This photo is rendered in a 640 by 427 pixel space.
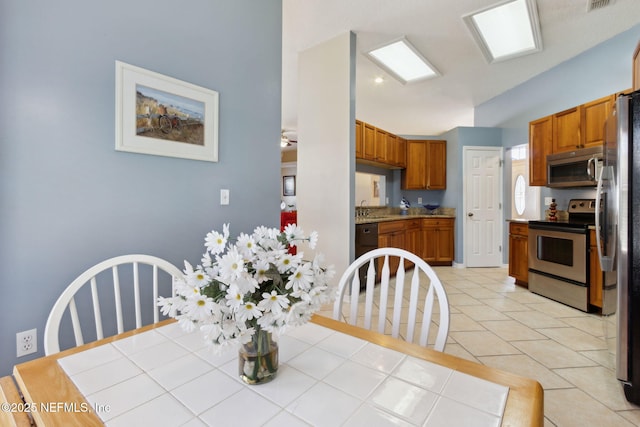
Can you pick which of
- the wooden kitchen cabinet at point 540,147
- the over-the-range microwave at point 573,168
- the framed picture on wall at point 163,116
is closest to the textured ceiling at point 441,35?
the wooden kitchen cabinet at point 540,147

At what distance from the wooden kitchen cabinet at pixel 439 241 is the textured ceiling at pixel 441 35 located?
7.07 ft

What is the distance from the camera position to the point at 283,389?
69 centimetres

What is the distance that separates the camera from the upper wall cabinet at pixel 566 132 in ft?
9.98

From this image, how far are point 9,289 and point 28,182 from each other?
503 mm

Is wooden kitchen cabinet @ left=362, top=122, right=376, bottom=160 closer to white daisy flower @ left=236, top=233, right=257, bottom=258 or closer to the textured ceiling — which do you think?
the textured ceiling

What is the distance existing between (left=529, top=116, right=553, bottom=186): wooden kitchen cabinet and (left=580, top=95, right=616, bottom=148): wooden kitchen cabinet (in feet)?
1.30

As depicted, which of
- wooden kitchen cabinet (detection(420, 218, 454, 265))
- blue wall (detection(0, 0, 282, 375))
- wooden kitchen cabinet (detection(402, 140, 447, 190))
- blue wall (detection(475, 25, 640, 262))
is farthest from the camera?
wooden kitchen cabinet (detection(402, 140, 447, 190))

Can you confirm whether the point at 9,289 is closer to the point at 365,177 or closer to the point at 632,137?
the point at 632,137

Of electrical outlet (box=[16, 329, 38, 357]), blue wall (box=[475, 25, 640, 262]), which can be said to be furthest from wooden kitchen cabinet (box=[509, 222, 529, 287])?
electrical outlet (box=[16, 329, 38, 357])

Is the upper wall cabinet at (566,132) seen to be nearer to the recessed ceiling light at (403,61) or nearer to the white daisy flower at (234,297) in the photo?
the recessed ceiling light at (403,61)

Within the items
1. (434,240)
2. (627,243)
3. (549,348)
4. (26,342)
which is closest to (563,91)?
(434,240)

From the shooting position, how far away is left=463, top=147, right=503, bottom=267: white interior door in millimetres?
5121

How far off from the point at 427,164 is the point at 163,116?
4.85m

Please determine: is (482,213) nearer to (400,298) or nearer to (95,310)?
(400,298)
